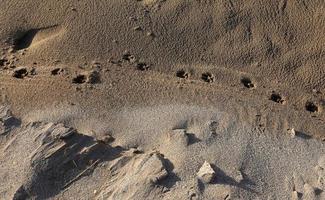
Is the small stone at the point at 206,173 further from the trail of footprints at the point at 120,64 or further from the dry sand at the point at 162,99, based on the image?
the trail of footprints at the point at 120,64

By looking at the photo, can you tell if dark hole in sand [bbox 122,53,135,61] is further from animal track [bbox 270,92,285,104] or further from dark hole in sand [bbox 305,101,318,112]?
dark hole in sand [bbox 305,101,318,112]

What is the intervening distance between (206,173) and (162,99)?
4.24ft

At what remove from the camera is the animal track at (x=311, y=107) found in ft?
24.1

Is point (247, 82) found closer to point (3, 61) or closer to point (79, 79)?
point (79, 79)

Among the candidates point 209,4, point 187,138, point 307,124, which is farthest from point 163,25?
point 307,124

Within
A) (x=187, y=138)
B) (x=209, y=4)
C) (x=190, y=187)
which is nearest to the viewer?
(x=190, y=187)

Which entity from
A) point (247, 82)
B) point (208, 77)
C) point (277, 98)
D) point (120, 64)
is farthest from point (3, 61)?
point (277, 98)

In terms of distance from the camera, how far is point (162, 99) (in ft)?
23.2

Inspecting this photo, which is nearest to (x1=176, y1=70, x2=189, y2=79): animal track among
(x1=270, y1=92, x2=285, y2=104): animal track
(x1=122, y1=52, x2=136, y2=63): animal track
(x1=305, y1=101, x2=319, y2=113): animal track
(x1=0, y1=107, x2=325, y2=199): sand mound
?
(x1=122, y1=52, x2=136, y2=63): animal track

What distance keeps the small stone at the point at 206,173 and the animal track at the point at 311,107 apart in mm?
1894

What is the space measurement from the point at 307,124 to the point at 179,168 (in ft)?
6.63

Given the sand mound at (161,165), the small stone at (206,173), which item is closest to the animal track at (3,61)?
the sand mound at (161,165)

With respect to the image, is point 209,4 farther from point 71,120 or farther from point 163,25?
point 71,120

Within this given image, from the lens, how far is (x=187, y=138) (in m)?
6.63
